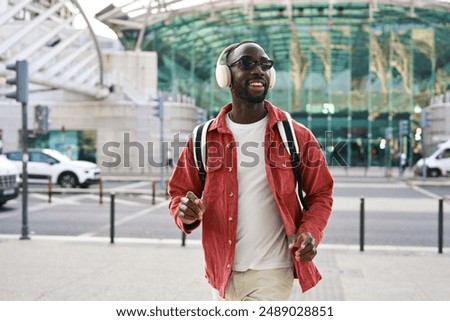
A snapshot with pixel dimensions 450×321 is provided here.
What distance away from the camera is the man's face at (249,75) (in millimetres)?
2986

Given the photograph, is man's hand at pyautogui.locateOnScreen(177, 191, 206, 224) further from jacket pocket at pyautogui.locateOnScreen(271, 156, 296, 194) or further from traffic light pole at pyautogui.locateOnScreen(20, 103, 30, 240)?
traffic light pole at pyautogui.locateOnScreen(20, 103, 30, 240)

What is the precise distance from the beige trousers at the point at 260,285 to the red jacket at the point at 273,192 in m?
0.05

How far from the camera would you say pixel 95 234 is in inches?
478

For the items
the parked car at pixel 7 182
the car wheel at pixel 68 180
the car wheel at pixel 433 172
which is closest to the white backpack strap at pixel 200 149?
the parked car at pixel 7 182

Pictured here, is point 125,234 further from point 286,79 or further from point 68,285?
point 286,79

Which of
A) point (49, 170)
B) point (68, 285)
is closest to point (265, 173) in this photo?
point (68, 285)

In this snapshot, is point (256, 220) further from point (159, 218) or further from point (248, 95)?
point (159, 218)

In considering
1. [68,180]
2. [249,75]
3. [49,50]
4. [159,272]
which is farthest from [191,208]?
[49,50]

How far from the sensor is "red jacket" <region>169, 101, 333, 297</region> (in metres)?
3.00

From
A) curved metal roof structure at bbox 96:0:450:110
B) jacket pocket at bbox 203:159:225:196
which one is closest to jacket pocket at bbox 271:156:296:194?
jacket pocket at bbox 203:159:225:196

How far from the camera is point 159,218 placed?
15016mm

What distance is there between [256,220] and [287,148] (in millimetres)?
351
